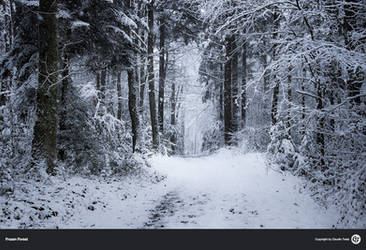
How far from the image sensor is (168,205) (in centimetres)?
614

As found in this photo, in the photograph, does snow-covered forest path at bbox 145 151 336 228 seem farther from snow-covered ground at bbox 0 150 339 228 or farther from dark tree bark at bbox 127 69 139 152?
dark tree bark at bbox 127 69 139 152

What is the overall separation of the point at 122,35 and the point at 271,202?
821cm

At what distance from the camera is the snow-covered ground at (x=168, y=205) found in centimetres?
454

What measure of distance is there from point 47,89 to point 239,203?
20.6 ft
